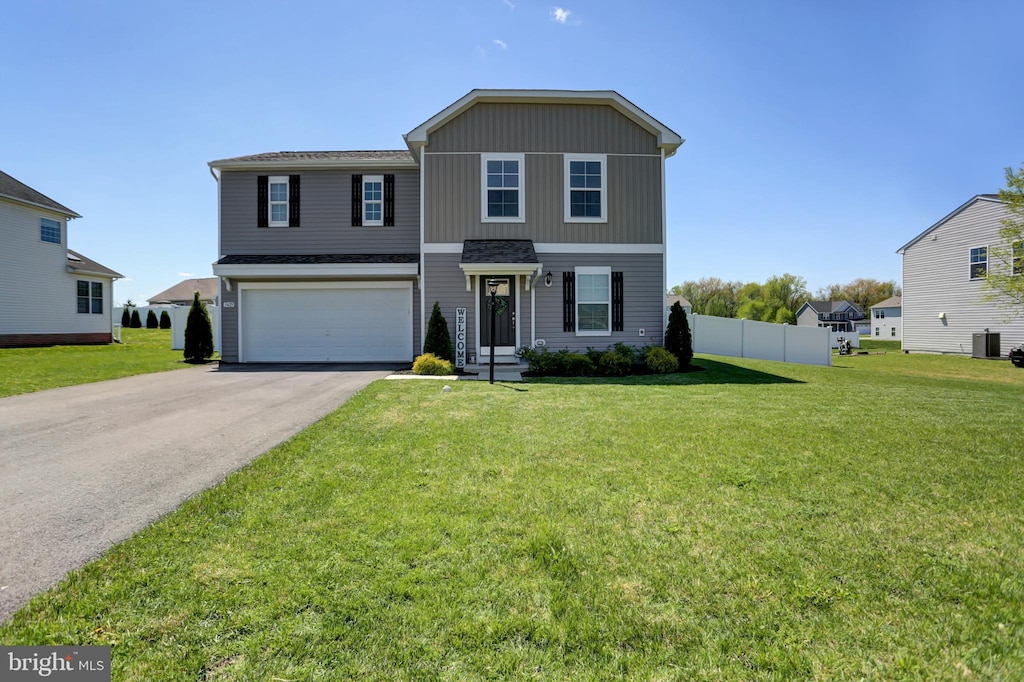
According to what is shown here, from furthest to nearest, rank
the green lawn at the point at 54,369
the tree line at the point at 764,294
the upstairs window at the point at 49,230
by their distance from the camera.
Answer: the tree line at the point at 764,294, the upstairs window at the point at 49,230, the green lawn at the point at 54,369

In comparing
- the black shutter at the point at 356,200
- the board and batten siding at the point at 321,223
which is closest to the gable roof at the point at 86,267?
the board and batten siding at the point at 321,223

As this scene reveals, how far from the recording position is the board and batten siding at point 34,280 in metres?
20.1

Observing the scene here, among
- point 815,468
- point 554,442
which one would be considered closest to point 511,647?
point 554,442

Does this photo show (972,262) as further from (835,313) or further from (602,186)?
(835,313)

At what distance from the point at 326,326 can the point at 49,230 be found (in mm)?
17965

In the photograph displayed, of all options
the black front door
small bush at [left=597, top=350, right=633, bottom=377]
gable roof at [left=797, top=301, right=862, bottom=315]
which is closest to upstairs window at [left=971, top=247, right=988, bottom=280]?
small bush at [left=597, top=350, right=633, bottom=377]

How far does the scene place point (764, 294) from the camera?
62.2 metres


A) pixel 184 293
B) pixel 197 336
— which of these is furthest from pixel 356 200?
pixel 184 293

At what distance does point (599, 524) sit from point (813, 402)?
6.56 metres

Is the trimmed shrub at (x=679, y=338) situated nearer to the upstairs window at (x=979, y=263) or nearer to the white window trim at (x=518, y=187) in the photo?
the white window trim at (x=518, y=187)

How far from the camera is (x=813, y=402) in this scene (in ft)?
26.3

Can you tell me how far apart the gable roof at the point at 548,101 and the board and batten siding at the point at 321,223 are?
1922mm

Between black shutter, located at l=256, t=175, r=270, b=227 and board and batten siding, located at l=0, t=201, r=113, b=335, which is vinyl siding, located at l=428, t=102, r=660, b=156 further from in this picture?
board and batten siding, located at l=0, t=201, r=113, b=335

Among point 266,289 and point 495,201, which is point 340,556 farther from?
point 266,289
